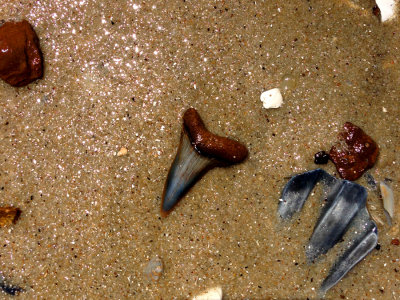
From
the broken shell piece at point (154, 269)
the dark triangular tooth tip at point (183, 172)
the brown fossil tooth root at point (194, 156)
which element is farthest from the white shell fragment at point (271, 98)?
the broken shell piece at point (154, 269)

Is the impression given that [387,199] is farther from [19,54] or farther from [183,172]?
[19,54]

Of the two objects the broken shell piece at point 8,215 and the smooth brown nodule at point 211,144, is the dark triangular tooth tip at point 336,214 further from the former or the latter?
the broken shell piece at point 8,215

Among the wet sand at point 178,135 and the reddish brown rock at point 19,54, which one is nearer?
the reddish brown rock at point 19,54

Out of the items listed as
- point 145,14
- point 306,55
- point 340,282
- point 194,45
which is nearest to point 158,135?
point 194,45

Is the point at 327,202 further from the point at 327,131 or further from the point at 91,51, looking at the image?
the point at 91,51

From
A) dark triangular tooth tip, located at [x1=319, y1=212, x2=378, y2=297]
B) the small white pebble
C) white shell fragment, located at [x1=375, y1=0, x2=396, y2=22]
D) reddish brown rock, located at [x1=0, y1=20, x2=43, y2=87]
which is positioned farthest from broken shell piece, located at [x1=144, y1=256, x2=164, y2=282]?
white shell fragment, located at [x1=375, y1=0, x2=396, y2=22]

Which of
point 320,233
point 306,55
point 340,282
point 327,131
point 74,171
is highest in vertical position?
point 306,55

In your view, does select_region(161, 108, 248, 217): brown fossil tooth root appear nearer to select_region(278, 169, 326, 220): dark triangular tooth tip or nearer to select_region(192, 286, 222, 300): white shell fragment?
select_region(278, 169, 326, 220): dark triangular tooth tip
